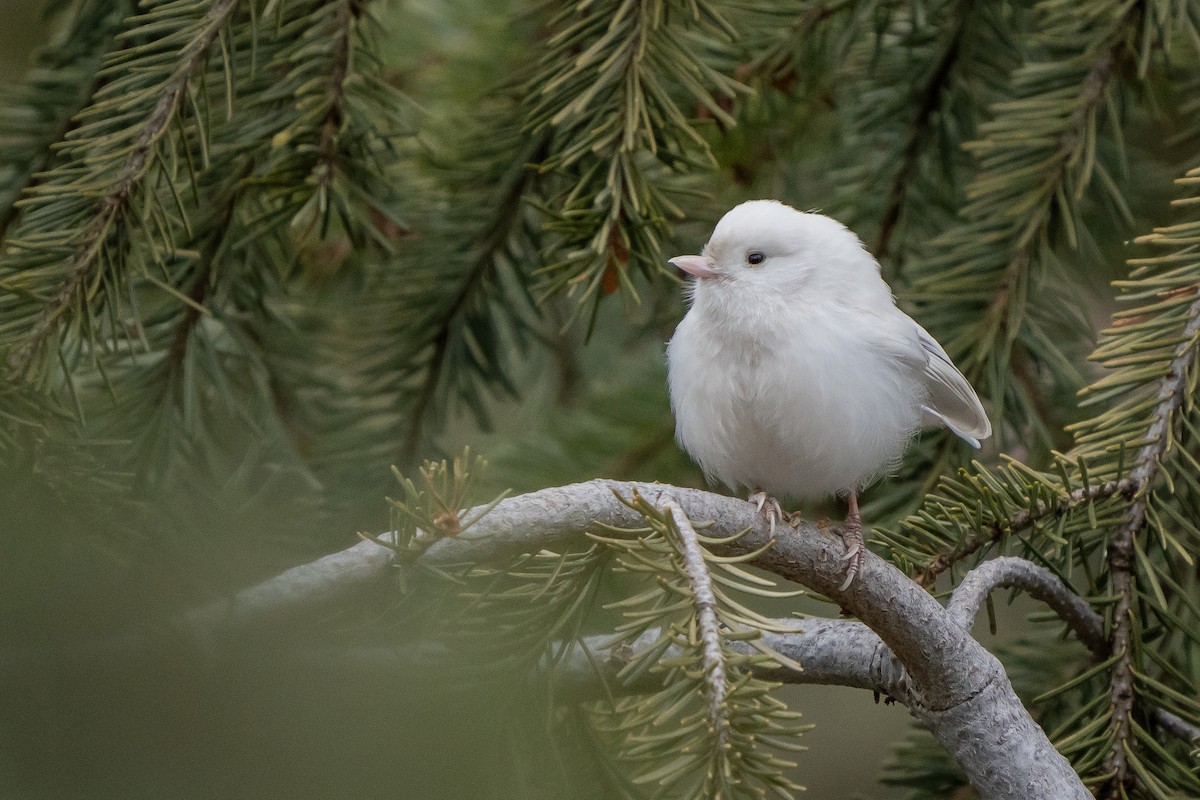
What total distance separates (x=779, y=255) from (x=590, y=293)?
44cm

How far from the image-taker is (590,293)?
105cm

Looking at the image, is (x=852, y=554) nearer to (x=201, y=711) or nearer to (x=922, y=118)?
(x=201, y=711)

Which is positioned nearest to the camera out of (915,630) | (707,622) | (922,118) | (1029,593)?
(707,622)

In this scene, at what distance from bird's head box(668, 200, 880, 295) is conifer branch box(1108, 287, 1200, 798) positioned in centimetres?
41

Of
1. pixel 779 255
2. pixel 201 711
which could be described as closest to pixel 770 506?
pixel 779 255

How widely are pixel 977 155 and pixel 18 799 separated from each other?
1.26 metres

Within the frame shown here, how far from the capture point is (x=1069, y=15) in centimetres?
130

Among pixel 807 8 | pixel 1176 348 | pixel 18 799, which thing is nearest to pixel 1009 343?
pixel 1176 348

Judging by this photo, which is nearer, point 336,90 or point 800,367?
point 336,90

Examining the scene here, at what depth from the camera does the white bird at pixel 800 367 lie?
126 centimetres

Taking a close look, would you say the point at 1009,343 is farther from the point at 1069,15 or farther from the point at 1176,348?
the point at 1069,15

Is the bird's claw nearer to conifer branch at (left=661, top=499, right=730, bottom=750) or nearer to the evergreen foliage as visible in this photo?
the evergreen foliage

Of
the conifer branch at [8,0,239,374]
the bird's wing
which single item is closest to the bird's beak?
the bird's wing

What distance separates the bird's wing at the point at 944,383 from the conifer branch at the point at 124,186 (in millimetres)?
822
